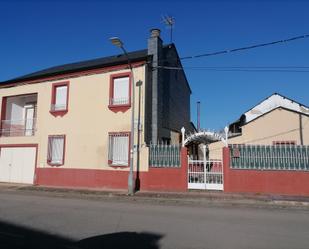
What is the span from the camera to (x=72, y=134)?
63.2 feet

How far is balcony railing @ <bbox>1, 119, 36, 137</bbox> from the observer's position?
22344 mm

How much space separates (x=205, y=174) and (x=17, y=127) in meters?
14.5

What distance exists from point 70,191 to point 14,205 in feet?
16.0

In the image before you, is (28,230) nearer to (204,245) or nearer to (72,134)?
(204,245)

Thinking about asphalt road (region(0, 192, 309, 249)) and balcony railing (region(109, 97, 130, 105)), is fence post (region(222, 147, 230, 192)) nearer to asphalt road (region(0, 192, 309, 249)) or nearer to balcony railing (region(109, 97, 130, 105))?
asphalt road (region(0, 192, 309, 249))

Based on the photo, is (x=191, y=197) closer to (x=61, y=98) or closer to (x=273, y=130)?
(x=61, y=98)

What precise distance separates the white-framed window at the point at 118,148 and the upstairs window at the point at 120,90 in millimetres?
1792

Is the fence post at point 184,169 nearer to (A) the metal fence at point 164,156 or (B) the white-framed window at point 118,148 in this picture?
(A) the metal fence at point 164,156

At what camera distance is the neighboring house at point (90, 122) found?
701 inches

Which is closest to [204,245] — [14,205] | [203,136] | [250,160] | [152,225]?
A: [152,225]

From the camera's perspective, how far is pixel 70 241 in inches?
257

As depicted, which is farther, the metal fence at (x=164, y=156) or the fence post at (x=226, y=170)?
the metal fence at (x=164, y=156)

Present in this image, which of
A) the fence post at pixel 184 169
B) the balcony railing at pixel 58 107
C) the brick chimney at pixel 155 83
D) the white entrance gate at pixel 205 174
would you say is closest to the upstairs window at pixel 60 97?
the balcony railing at pixel 58 107

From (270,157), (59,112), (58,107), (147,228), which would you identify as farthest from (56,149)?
(147,228)
